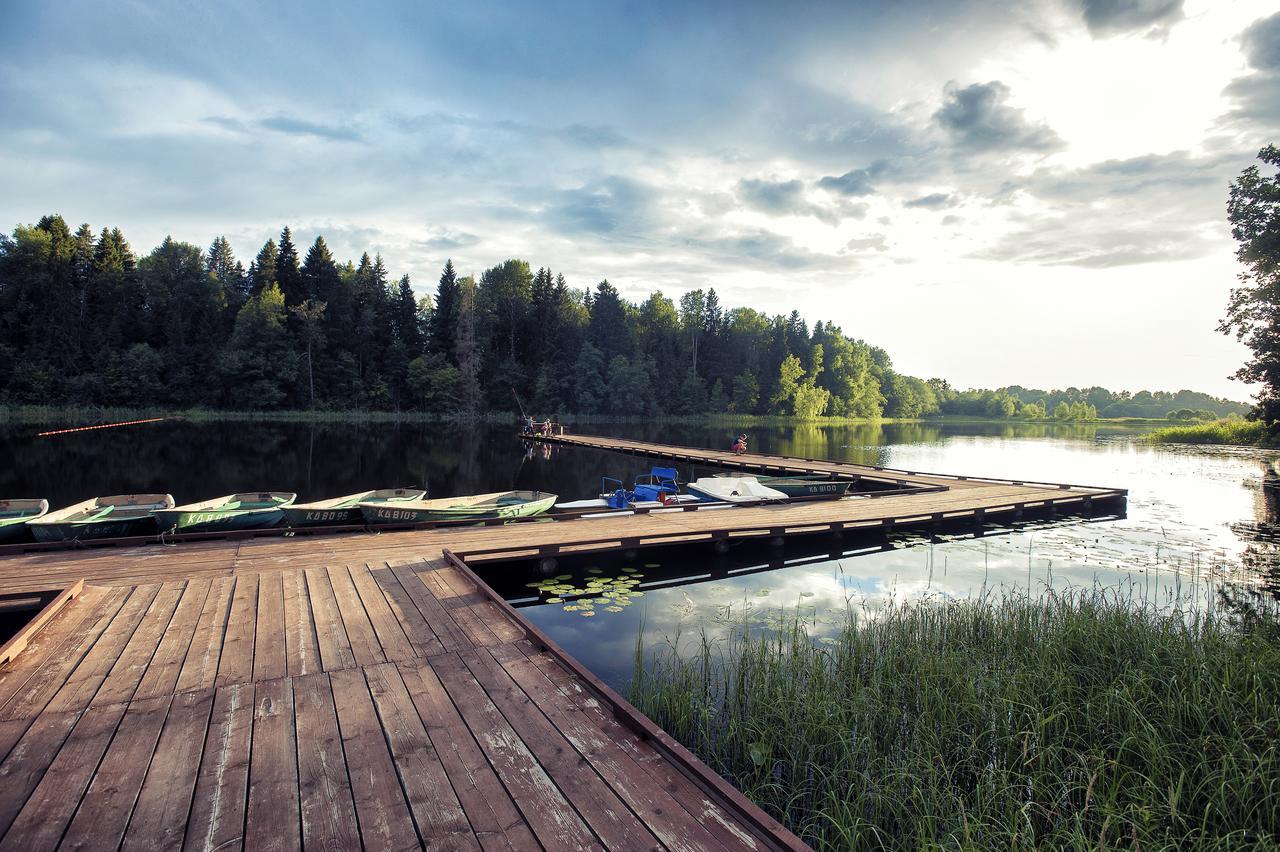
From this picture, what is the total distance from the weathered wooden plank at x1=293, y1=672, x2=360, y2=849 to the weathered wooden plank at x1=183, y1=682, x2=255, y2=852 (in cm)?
24

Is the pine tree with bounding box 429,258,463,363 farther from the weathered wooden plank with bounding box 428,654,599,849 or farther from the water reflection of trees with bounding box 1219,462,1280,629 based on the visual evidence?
the weathered wooden plank with bounding box 428,654,599,849

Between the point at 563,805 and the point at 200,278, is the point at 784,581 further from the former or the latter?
the point at 200,278

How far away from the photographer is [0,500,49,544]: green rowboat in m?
8.93

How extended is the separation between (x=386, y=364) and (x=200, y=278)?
1771 centimetres

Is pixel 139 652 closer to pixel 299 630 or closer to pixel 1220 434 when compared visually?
pixel 299 630

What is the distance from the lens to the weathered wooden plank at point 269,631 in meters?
4.11

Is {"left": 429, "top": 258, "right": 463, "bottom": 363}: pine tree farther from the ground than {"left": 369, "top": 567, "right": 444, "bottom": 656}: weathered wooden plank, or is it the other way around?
{"left": 429, "top": 258, "right": 463, "bottom": 363}: pine tree

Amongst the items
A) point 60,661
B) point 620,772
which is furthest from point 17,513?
point 620,772

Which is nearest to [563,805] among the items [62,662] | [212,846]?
[212,846]

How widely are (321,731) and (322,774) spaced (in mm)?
450

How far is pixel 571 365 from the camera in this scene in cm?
6150

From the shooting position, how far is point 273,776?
2.87m

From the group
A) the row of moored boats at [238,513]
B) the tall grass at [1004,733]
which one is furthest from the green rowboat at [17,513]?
the tall grass at [1004,733]

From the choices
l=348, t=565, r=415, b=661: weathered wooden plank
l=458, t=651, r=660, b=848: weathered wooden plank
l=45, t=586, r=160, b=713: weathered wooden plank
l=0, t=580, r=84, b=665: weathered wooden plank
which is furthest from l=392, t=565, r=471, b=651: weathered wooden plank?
l=0, t=580, r=84, b=665: weathered wooden plank
